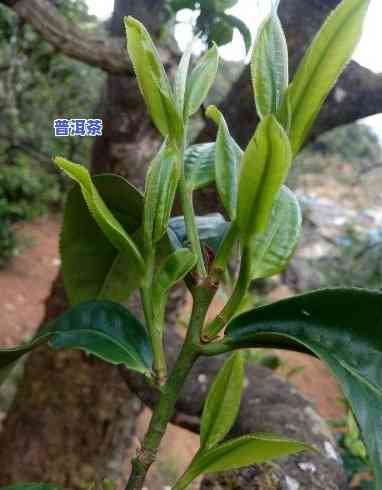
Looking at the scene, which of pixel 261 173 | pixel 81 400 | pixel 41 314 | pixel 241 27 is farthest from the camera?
pixel 41 314

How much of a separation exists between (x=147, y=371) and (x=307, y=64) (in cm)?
27

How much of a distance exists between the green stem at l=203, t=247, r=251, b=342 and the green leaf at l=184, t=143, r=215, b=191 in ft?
0.38

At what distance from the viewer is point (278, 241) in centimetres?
50

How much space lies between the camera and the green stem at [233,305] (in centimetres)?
47

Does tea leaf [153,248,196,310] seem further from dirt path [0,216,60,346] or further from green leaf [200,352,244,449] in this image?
dirt path [0,216,60,346]

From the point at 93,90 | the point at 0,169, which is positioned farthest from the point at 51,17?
the point at 0,169

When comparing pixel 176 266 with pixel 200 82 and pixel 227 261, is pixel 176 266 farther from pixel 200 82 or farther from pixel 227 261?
pixel 200 82

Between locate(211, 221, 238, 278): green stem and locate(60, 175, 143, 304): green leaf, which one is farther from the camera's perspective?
locate(60, 175, 143, 304): green leaf

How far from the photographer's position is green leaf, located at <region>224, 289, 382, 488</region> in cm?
39

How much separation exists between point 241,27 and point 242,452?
2.35 ft

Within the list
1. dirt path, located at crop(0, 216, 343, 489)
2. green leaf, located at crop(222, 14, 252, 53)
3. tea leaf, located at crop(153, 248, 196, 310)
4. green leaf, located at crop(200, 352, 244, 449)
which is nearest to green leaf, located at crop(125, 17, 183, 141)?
tea leaf, located at crop(153, 248, 196, 310)

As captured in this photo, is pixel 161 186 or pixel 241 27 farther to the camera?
pixel 241 27

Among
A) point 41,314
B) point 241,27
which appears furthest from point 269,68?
point 41,314

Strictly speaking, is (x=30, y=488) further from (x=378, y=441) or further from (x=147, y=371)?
(x=378, y=441)
